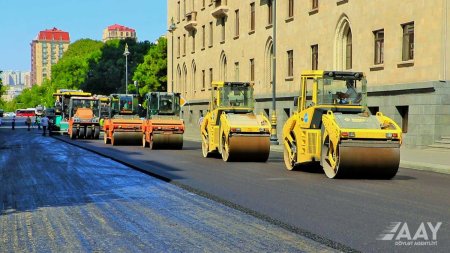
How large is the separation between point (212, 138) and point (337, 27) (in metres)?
14.2

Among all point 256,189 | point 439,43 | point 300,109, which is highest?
point 439,43

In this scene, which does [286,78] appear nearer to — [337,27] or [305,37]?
[305,37]

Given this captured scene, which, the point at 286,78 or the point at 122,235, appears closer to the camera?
the point at 122,235

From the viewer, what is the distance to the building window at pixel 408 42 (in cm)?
2687

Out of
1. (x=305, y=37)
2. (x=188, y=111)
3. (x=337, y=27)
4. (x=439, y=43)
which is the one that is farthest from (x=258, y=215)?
(x=188, y=111)

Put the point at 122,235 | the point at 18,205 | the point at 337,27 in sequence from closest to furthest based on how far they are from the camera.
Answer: the point at 122,235 → the point at 18,205 → the point at 337,27

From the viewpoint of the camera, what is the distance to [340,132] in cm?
1407

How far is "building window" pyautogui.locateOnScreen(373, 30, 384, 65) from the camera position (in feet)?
96.0

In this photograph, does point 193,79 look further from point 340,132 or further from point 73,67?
point 73,67

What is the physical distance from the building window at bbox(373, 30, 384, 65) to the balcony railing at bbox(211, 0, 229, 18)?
21.1m

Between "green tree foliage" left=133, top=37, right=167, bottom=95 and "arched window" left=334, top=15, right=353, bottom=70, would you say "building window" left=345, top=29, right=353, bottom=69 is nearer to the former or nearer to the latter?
"arched window" left=334, top=15, right=353, bottom=70

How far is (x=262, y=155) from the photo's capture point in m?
20.0

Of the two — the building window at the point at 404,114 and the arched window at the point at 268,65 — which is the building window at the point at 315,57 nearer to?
the arched window at the point at 268,65

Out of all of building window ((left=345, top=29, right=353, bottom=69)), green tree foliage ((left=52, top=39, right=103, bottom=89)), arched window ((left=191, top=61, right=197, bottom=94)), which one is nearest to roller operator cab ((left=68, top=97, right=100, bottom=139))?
building window ((left=345, top=29, right=353, bottom=69))
